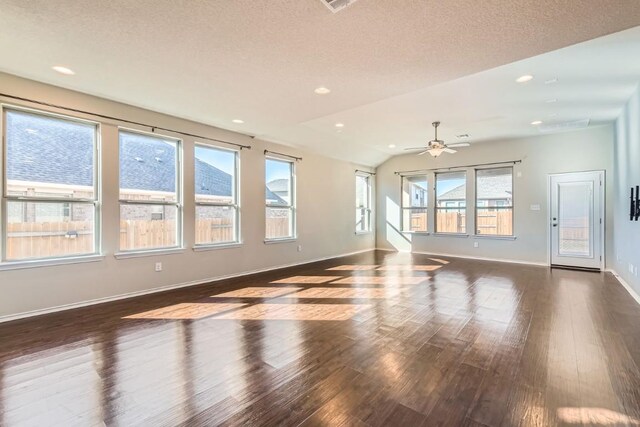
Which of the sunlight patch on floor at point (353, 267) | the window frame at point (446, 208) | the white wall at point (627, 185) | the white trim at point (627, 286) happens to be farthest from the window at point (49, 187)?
the window frame at point (446, 208)

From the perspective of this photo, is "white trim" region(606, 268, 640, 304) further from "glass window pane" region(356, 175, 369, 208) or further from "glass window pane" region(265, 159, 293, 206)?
"glass window pane" region(265, 159, 293, 206)

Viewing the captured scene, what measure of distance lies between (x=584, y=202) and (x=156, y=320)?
795 cm

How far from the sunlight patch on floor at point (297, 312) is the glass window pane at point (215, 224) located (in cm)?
197

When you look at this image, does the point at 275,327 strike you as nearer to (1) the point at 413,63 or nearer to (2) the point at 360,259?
(1) the point at 413,63

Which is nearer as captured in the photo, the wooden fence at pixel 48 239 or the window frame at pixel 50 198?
the window frame at pixel 50 198

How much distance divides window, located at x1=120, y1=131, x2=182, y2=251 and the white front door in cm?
765

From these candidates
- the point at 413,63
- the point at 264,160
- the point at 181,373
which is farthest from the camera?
the point at 264,160

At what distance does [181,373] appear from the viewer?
2.22 m

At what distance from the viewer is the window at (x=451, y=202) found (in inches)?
307

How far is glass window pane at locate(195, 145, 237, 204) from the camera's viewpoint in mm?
5117

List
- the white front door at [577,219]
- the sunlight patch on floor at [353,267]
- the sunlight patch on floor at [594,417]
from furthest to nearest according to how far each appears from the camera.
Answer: the sunlight patch on floor at [353,267], the white front door at [577,219], the sunlight patch on floor at [594,417]

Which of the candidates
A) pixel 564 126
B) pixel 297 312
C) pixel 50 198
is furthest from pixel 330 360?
pixel 564 126

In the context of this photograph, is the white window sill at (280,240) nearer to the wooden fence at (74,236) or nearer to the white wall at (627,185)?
the wooden fence at (74,236)

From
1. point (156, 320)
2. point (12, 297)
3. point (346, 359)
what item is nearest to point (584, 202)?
point (346, 359)
